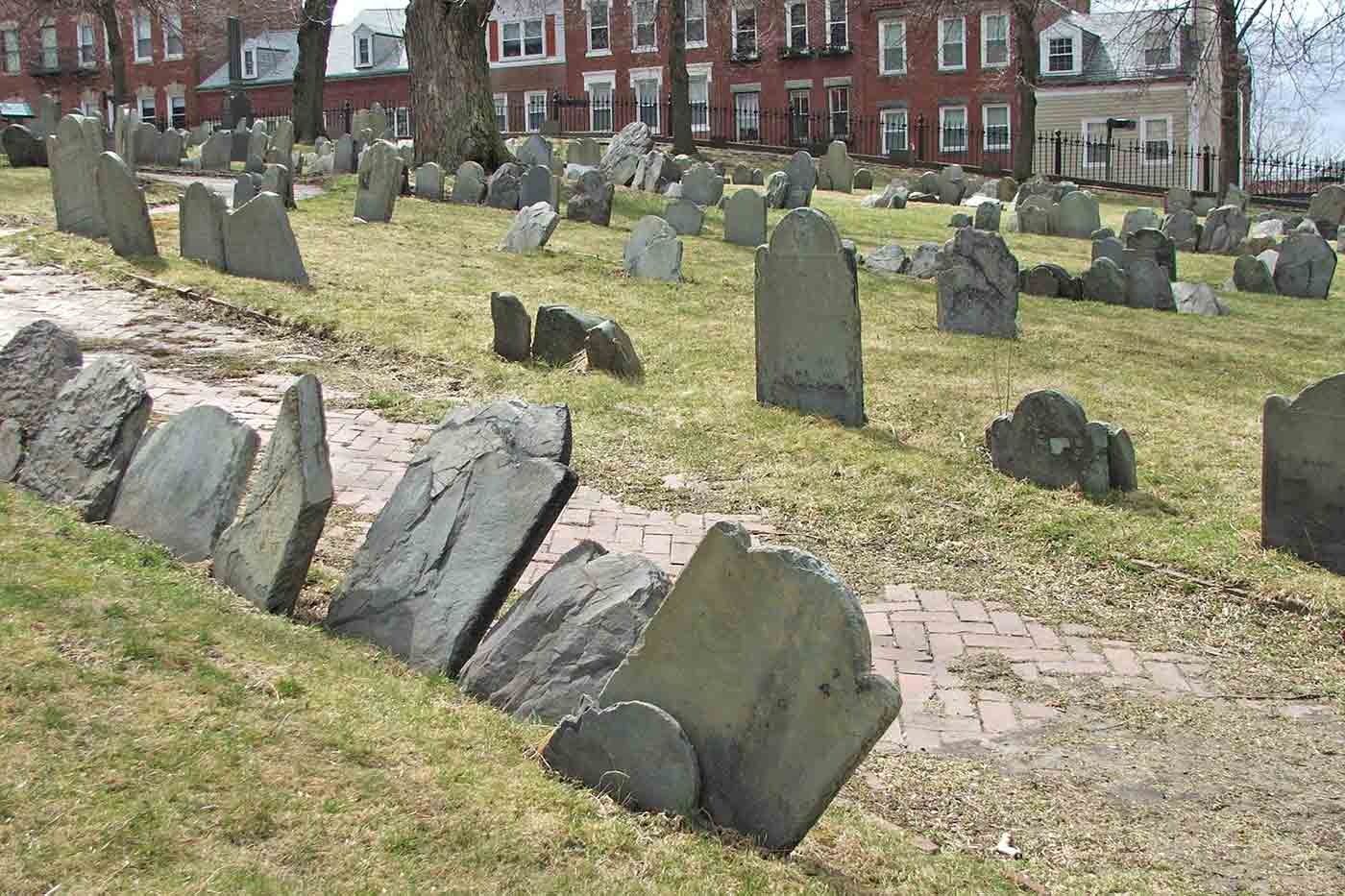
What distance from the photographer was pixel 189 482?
5.84 meters

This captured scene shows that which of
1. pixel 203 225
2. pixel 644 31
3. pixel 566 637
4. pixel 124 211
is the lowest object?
pixel 566 637

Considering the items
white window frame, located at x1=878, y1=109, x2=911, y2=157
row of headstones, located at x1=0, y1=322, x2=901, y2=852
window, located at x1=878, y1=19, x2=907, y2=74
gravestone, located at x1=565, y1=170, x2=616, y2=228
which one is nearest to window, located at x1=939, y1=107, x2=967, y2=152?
white window frame, located at x1=878, y1=109, x2=911, y2=157

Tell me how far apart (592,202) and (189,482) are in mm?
13809

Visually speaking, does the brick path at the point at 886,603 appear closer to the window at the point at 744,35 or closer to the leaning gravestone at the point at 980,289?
the leaning gravestone at the point at 980,289

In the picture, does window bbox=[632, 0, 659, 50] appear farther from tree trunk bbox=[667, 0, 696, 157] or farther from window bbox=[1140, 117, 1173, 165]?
window bbox=[1140, 117, 1173, 165]

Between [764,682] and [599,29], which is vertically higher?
[599,29]

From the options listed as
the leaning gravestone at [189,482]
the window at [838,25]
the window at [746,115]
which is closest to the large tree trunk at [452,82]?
the leaning gravestone at [189,482]

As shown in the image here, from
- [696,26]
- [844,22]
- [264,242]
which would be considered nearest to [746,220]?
[264,242]

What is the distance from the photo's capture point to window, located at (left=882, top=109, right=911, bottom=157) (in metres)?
46.8

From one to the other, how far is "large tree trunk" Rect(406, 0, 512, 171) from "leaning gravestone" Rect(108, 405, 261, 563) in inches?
666

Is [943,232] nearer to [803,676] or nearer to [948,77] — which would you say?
[803,676]

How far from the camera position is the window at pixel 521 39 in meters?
52.2

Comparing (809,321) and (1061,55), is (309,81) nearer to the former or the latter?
(1061,55)

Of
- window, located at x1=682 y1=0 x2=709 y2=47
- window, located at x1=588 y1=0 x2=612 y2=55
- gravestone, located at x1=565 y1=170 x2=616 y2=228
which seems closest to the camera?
gravestone, located at x1=565 y1=170 x2=616 y2=228
